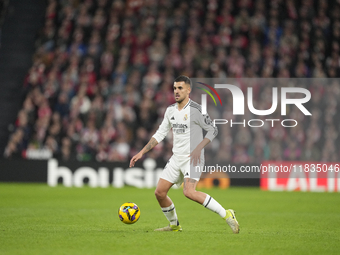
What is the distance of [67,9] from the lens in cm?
2181

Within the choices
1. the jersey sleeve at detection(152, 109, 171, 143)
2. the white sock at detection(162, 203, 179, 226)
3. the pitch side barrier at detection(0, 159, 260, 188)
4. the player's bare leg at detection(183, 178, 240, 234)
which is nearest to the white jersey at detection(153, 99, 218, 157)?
the jersey sleeve at detection(152, 109, 171, 143)

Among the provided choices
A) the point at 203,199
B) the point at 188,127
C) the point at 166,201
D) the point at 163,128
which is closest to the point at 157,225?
the point at 166,201

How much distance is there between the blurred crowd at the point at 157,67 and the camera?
54.9 ft

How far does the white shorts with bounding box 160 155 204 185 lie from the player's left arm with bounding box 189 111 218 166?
15 cm

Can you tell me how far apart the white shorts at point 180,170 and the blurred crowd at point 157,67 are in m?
9.26

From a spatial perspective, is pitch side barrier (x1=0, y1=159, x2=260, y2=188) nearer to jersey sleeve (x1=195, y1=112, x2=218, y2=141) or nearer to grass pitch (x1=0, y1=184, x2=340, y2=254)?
grass pitch (x1=0, y1=184, x2=340, y2=254)

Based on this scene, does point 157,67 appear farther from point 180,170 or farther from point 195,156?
point 195,156

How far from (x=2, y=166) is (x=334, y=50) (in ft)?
41.8

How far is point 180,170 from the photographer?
24.4 feet

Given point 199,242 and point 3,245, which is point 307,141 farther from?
point 3,245

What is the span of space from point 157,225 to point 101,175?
8.78 meters

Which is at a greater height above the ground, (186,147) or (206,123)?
(206,123)

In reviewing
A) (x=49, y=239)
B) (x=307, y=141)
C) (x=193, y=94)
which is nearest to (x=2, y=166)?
(x=193, y=94)

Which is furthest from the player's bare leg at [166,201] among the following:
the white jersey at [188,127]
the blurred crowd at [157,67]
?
the blurred crowd at [157,67]
